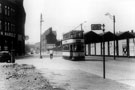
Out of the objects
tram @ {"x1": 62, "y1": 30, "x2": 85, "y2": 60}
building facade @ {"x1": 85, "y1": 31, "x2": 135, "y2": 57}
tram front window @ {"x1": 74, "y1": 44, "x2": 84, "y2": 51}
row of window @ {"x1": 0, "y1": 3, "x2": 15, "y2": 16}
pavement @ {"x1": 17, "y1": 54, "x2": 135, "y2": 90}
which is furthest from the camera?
row of window @ {"x1": 0, "y1": 3, "x2": 15, "y2": 16}

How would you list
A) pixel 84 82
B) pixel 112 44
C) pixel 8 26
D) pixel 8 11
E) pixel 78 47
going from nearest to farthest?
1. pixel 84 82
2. pixel 78 47
3. pixel 8 26
4. pixel 8 11
5. pixel 112 44

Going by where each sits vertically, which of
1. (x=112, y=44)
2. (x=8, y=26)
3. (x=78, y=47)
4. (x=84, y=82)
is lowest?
(x=84, y=82)

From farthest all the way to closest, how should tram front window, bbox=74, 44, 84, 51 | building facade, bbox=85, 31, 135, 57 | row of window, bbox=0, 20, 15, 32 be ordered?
1. row of window, bbox=0, 20, 15, 32
2. building facade, bbox=85, 31, 135, 57
3. tram front window, bbox=74, 44, 84, 51

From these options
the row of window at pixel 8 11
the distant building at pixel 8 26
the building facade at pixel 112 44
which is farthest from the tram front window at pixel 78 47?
the row of window at pixel 8 11

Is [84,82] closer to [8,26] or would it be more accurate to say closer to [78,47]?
[78,47]

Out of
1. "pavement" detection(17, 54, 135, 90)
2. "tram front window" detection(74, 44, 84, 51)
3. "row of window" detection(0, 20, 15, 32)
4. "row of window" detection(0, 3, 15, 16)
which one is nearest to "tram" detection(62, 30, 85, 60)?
"tram front window" detection(74, 44, 84, 51)

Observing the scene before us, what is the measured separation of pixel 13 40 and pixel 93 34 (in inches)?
940

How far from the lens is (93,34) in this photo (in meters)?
70.1

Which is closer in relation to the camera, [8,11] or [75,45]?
[75,45]

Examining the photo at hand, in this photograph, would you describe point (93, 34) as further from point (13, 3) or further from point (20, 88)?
point (20, 88)

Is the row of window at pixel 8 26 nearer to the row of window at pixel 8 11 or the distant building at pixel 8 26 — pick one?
the distant building at pixel 8 26

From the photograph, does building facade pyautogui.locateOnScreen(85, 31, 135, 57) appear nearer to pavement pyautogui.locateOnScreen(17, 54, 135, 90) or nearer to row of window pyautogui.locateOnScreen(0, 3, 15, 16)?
row of window pyautogui.locateOnScreen(0, 3, 15, 16)

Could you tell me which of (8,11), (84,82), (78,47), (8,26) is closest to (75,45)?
(78,47)

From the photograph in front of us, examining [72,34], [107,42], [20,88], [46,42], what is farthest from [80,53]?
[46,42]
